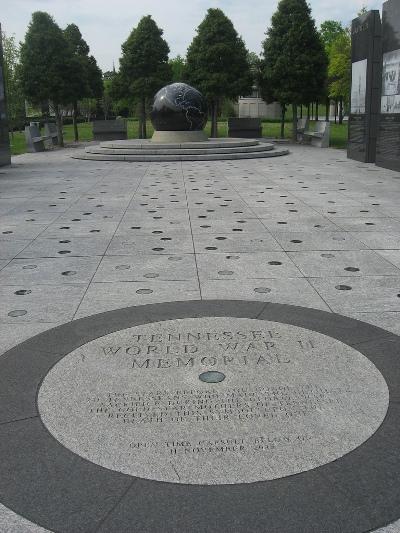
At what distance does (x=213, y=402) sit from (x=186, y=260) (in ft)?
12.3

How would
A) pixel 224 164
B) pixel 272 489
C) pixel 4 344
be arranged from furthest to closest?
pixel 224 164 → pixel 4 344 → pixel 272 489

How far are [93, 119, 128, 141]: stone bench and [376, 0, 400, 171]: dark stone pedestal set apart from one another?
18122 millimetres

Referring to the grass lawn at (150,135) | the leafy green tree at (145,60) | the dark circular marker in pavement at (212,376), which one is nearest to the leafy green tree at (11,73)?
the grass lawn at (150,135)

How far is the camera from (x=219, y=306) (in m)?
5.43

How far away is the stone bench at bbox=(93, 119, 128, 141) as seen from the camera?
32.3 meters

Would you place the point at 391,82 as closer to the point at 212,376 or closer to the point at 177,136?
the point at 177,136

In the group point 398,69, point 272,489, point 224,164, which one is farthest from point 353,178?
point 272,489

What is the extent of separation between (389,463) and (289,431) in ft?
1.89

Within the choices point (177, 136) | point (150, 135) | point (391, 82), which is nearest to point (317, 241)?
point (391, 82)

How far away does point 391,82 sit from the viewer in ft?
55.2

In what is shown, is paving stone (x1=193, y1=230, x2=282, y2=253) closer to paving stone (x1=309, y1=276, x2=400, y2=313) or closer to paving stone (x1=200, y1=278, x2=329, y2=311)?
paving stone (x1=200, y1=278, x2=329, y2=311)

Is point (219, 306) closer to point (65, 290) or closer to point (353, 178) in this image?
point (65, 290)

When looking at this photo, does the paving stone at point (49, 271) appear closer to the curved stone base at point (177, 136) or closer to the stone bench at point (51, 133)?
the curved stone base at point (177, 136)

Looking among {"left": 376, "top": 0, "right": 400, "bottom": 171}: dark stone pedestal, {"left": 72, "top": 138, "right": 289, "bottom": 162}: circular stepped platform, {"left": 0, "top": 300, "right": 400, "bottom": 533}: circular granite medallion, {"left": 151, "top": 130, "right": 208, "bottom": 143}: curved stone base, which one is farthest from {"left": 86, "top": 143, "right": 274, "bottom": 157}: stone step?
{"left": 0, "top": 300, "right": 400, "bottom": 533}: circular granite medallion
